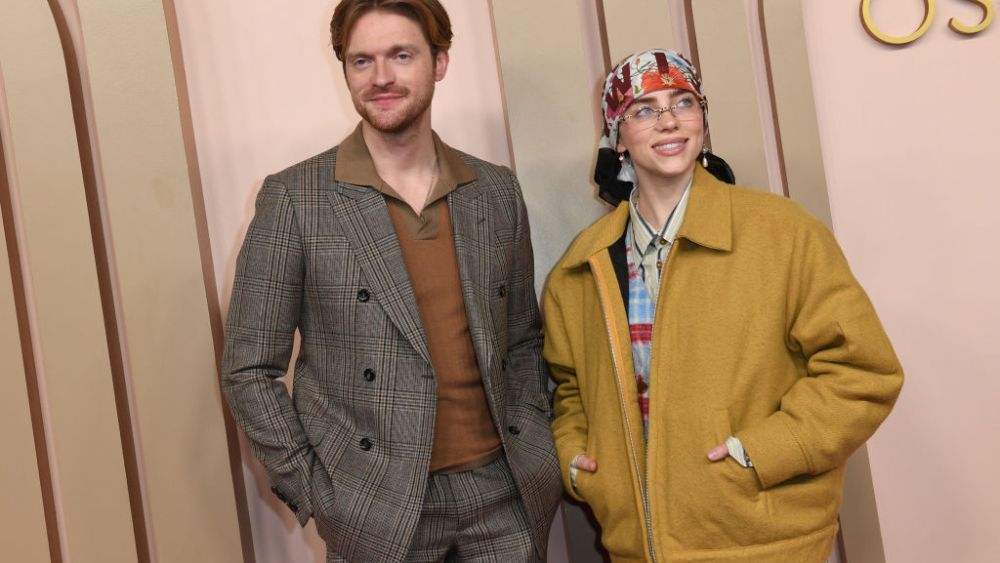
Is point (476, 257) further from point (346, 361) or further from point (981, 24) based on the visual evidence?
point (981, 24)

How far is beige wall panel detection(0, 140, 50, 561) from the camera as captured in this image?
2365mm

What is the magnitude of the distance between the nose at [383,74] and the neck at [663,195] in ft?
2.24

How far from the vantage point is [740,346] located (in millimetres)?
2016

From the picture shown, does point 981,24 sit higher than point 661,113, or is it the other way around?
point 981,24

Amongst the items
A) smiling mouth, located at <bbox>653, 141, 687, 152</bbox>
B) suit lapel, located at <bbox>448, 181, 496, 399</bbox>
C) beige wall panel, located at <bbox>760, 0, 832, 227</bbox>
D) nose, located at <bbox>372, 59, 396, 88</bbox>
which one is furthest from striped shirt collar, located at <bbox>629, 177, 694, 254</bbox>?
nose, located at <bbox>372, 59, 396, 88</bbox>

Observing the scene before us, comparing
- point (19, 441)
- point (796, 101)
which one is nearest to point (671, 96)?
point (796, 101)

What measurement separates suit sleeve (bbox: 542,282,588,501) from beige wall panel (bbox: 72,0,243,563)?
975mm

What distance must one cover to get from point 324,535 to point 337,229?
2.39 ft

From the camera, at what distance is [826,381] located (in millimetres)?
1946

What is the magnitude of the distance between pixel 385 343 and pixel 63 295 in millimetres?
1043

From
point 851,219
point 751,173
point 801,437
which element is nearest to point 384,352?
point 801,437

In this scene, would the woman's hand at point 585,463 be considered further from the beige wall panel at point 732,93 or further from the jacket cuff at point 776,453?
the beige wall panel at point 732,93

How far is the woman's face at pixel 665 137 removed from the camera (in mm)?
2111

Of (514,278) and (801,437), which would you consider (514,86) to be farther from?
(801,437)
